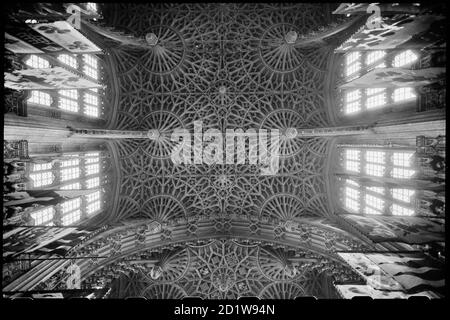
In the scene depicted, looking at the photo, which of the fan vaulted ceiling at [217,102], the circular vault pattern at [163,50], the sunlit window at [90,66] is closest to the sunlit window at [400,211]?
the fan vaulted ceiling at [217,102]

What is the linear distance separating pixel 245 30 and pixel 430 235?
14.6m

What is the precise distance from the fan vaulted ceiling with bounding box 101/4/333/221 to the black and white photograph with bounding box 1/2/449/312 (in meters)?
0.09

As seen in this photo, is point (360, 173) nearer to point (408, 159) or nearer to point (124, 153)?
point (408, 159)

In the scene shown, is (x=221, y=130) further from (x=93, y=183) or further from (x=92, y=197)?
(x=92, y=197)

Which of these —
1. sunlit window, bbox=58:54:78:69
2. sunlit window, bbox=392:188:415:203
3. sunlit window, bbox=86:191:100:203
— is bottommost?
sunlit window, bbox=86:191:100:203

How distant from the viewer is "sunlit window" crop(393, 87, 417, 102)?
13491 mm

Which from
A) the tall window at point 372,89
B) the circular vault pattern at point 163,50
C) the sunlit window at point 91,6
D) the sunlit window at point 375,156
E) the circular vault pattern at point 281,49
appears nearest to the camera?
the tall window at point 372,89

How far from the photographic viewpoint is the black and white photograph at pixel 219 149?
15234 mm

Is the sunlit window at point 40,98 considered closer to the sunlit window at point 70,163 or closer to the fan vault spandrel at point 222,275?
the sunlit window at point 70,163

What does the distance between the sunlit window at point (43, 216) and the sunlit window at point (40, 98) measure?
4687 millimetres

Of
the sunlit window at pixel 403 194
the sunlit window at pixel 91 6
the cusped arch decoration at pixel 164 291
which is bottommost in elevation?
the cusped arch decoration at pixel 164 291

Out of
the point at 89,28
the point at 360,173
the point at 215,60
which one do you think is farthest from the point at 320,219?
the point at 89,28

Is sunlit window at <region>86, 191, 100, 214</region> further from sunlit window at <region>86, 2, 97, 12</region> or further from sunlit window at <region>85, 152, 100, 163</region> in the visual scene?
sunlit window at <region>86, 2, 97, 12</region>

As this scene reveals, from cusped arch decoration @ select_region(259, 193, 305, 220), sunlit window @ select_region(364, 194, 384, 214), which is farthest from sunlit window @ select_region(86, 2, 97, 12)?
sunlit window @ select_region(364, 194, 384, 214)
